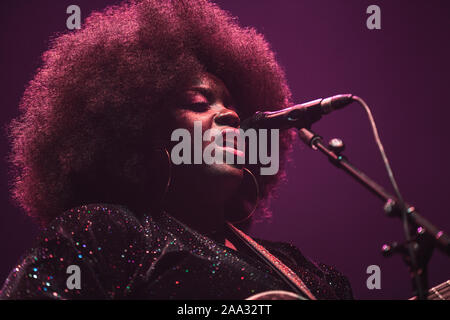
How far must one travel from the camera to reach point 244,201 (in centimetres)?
227

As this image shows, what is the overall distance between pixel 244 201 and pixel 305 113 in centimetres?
102

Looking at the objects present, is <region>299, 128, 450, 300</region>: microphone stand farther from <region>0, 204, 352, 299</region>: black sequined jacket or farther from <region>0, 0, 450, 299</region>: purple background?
<region>0, 0, 450, 299</region>: purple background

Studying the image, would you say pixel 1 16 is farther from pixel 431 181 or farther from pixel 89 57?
pixel 431 181

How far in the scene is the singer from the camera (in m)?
1.30

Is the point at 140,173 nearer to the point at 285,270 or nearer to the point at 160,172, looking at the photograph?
the point at 160,172

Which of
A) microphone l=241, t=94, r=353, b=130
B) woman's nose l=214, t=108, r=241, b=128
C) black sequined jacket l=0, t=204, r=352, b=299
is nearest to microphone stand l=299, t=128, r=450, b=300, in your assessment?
microphone l=241, t=94, r=353, b=130

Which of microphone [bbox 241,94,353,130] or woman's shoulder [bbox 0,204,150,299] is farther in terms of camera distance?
microphone [bbox 241,94,353,130]

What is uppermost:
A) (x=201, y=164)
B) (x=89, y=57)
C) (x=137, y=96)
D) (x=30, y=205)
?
(x=89, y=57)

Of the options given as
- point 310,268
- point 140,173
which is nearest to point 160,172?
point 140,173

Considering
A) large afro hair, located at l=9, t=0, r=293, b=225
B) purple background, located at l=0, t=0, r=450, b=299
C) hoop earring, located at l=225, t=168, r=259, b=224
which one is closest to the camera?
large afro hair, located at l=9, t=0, r=293, b=225

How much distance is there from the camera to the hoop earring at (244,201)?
219 centimetres
